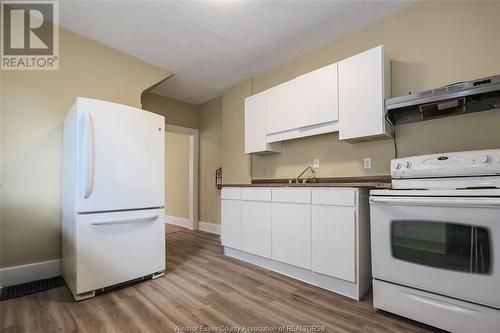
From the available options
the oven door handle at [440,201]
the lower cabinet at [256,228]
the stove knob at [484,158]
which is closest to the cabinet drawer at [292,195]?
the lower cabinet at [256,228]

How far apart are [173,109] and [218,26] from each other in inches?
96.3

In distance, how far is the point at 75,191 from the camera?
6.38 ft

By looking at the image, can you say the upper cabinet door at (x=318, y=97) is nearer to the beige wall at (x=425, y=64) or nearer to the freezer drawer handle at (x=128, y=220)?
the beige wall at (x=425, y=64)

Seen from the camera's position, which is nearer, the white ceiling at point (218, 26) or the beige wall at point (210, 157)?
the white ceiling at point (218, 26)

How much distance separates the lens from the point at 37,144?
2359 mm

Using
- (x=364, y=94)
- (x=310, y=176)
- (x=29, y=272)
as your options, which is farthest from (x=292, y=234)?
(x=29, y=272)

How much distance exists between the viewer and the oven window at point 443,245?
4.37ft

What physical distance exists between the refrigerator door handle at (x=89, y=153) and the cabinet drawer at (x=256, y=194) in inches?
60.7

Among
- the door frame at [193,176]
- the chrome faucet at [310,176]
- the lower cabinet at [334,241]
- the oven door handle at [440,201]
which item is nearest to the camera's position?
the oven door handle at [440,201]

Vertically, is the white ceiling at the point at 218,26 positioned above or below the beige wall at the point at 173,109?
above

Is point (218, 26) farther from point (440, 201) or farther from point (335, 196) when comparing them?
point (440, 201)

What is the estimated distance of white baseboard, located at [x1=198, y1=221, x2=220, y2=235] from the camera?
14.7ft

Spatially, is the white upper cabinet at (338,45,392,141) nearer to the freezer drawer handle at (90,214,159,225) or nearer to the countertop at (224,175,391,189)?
the countertop at (224,175,391,189)

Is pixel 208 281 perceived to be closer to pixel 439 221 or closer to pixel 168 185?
pixel 439 221
